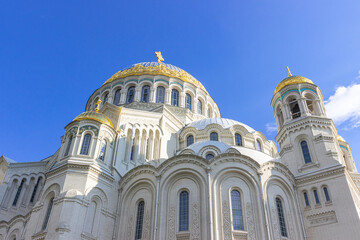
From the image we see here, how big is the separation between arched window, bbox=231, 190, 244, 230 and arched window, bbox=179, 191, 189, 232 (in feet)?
8.66

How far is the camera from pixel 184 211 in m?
17.8

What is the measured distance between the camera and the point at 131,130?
2348cm

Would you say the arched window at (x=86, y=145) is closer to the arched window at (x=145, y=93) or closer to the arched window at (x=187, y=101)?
the arched window at (x=145, y=93)

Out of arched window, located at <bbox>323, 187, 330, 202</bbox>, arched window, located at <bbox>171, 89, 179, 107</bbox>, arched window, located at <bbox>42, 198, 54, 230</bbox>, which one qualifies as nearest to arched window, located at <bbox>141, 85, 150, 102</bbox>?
arched window, located at <bbox>171, 89, 179, 107</bbox>

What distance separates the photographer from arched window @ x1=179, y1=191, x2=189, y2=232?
56.7 feet

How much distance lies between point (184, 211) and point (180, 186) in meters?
1.56

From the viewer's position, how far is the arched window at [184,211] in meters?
17.3

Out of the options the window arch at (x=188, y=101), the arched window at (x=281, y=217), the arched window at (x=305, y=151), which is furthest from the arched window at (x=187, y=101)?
the arched window at (x=281, y=217)

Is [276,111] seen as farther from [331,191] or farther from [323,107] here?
[331,191]

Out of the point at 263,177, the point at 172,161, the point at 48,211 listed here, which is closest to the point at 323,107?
the point at 263,177

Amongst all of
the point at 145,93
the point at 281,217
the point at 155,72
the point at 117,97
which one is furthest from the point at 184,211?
the point at 155,72

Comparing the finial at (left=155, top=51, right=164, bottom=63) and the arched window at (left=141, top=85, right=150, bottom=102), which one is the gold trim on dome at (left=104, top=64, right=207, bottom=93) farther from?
the finial at (left=155, top=51, right=164, bottom=63)

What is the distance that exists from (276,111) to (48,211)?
62.3ft

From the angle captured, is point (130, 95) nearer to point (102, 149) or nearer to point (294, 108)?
point (102, 149)
